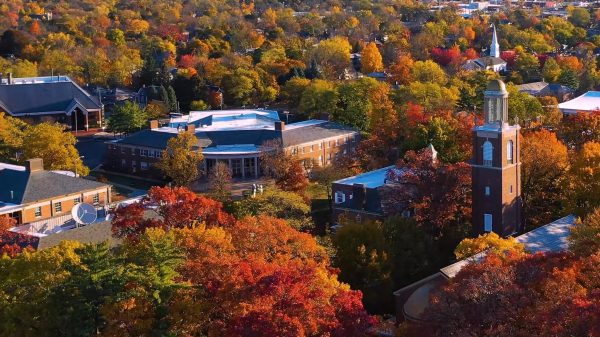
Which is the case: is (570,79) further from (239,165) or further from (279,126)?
(239,165)

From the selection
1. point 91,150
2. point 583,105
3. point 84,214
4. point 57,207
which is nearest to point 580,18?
point 583,105

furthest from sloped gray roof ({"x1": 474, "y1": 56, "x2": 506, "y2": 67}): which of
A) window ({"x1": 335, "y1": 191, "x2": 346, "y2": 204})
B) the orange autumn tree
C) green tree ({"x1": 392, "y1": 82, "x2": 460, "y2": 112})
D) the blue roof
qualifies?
the orange autumn tree

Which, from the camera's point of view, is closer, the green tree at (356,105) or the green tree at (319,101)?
the green tree at (356,105)

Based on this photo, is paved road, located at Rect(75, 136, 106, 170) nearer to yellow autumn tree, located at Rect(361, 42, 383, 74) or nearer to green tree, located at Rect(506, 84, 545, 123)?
green tree, located at Rect(506, 84, 545, 123)

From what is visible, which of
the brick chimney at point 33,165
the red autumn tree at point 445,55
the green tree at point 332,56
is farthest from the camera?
the red autumn tree at point 445,55

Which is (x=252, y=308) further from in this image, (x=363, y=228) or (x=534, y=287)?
(x=363, y=228)

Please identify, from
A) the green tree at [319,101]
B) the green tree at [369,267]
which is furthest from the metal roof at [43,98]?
the green tree at [369,267]

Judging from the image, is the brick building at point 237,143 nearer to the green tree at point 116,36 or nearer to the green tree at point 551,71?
the green tree at point 551,71
